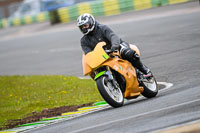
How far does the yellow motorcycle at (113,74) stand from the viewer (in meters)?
8.97

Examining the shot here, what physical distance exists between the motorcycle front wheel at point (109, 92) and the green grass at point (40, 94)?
2141 millimetres

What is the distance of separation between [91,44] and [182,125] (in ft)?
12.7

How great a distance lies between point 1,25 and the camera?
56.8m

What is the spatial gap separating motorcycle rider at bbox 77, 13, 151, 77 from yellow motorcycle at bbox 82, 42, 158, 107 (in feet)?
0.50

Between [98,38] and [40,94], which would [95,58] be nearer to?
[98,38]

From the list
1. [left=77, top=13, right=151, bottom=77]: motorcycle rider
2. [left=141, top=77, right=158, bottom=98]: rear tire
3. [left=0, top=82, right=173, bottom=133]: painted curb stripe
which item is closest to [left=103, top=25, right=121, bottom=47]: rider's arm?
[left=77, top=13, right=151, bottom=77]: motorcycle rider

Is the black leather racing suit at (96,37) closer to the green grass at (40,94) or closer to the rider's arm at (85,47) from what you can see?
the rider's arm at (85,47)

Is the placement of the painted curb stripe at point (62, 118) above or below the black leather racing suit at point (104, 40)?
below

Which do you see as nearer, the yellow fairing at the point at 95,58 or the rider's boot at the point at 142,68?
the yellow fairing at the point at 95,58

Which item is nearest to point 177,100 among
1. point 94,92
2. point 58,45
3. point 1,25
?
point 94,92

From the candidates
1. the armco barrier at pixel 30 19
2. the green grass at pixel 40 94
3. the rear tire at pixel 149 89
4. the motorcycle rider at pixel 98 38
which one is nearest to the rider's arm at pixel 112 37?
the motorcycle rider at pixel 98 38

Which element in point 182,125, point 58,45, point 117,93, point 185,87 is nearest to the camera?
point 182,125

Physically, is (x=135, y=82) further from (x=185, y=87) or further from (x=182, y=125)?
(x=182, y=125)

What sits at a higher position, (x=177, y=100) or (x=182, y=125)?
(x=182, y=125)
